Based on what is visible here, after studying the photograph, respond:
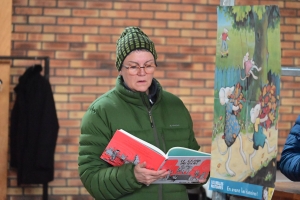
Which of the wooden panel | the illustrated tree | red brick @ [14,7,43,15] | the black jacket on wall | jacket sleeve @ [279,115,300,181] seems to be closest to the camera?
the illustrated tree

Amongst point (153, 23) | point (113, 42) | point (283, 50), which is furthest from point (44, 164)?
point (283, 50)

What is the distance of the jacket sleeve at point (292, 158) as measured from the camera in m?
2.43

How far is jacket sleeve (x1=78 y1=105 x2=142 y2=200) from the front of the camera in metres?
2.34

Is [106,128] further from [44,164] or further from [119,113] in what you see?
[44,164]

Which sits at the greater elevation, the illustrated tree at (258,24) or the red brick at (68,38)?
the red brick at (68,38)

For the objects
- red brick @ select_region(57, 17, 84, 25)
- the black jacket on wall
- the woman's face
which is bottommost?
the black jacket on wall

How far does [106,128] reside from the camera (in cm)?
241

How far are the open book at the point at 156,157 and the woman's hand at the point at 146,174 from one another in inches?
0.8

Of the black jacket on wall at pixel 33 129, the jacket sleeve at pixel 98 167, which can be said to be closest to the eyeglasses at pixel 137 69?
the jacket sleeve at pixel 98 167

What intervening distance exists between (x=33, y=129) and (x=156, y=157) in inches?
107

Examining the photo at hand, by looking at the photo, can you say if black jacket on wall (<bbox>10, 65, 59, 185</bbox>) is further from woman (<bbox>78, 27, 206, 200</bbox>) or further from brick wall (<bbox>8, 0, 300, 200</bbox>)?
woman (<bbox>78, 27, 206, 200</bbox>)

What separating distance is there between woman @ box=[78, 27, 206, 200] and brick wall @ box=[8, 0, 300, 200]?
8.60 feet

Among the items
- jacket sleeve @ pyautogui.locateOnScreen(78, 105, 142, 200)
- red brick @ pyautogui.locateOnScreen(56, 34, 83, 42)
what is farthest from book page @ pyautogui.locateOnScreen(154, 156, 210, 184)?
red brick @ pyautogui.locateOnScreen(56, 34, 83, 42)

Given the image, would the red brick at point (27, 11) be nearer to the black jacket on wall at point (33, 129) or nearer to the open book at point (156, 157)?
the black jacket on wall at point (33, 129)
